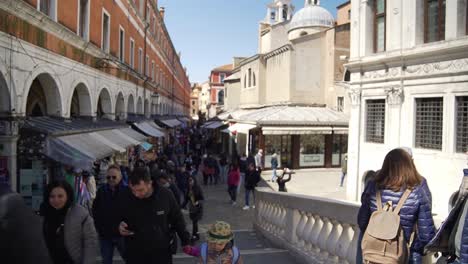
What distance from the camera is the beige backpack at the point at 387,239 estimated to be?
2.96 m

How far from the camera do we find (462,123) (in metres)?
10.7

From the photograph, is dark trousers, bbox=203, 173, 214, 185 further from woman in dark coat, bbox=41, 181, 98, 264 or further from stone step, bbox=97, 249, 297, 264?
woman in dark coat, bbox=41, 181, 98, 264

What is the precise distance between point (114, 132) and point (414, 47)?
9586 millimetres

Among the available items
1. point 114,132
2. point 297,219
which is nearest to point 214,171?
point 114,132

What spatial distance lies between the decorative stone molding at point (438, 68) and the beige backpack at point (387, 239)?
9.26m

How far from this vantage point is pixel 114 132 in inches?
478

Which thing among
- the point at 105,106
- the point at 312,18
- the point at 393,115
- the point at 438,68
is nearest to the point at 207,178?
the point at 105,106

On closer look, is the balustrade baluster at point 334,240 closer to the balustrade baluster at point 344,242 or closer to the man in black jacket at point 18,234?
the balustrade baluster at point 344,242

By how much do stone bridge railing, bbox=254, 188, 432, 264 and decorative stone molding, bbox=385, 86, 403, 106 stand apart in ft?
23.4

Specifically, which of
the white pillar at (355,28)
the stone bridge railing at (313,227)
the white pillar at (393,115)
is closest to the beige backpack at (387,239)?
the stone bridge railing at (313,227)

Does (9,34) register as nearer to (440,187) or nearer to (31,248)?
(31,248)

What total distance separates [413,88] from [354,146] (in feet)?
10.8

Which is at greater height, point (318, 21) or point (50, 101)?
point (318, 21)

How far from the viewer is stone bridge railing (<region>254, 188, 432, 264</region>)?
444cm
